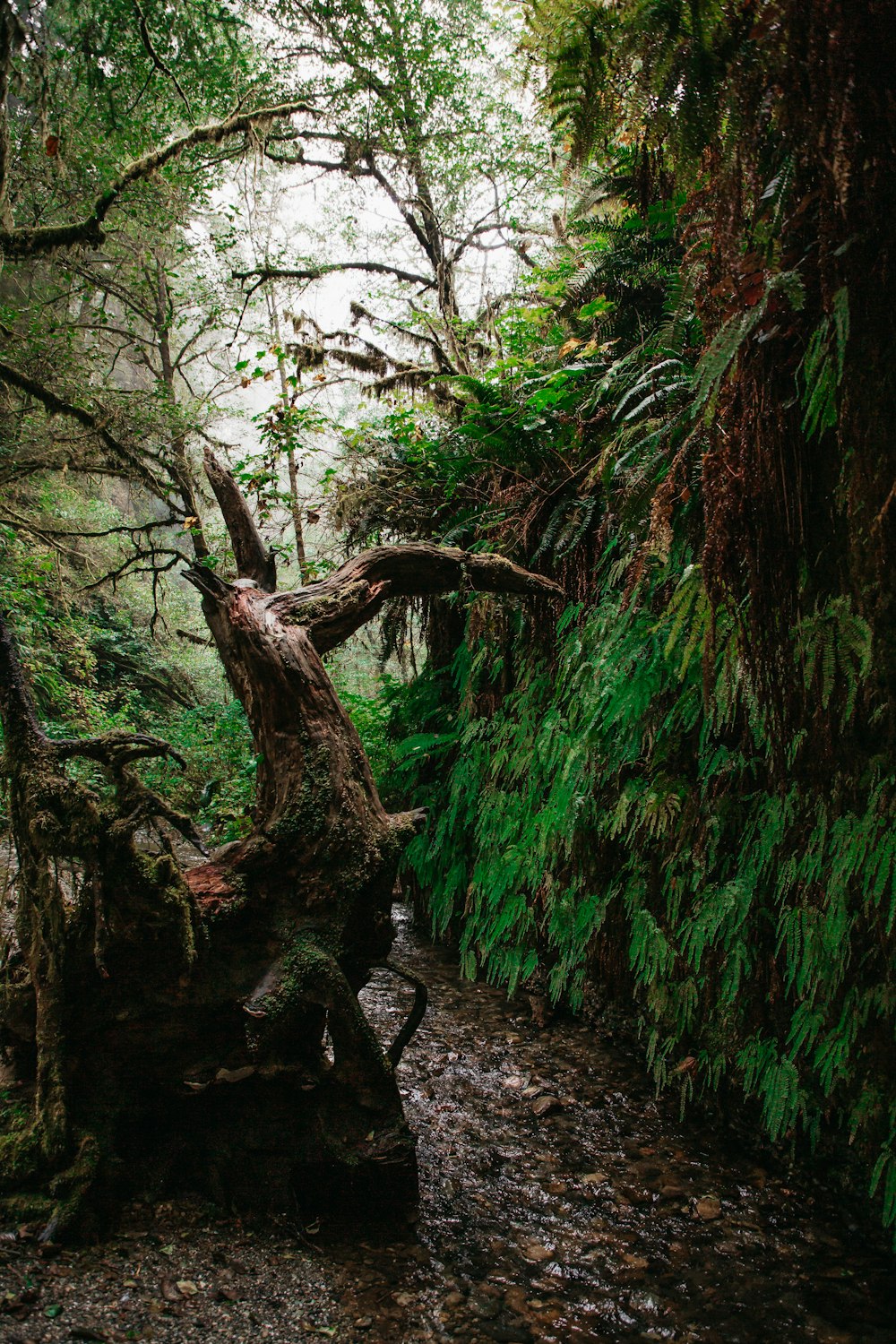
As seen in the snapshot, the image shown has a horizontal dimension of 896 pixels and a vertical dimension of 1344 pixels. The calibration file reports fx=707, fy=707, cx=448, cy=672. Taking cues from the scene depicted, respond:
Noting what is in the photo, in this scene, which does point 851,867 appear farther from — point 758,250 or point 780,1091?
point 758,250

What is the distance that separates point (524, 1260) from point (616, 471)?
3.27 meters

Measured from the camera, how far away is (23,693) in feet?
8.52

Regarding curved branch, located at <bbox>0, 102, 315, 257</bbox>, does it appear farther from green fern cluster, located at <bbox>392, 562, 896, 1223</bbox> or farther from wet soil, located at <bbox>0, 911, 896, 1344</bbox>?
wet soil, located at <bbox>0, 911, 896, 1344</bbox>

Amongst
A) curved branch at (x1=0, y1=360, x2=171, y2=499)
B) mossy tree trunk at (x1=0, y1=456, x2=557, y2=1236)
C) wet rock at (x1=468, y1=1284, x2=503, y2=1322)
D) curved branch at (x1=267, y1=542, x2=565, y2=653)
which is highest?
curved branch at (x1=0, y1=360, x2=171, y2=499)

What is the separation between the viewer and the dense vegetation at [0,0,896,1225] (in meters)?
1.74

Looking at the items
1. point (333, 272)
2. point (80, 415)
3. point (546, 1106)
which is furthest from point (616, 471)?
point (333, 272)

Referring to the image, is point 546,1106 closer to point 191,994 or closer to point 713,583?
point 191,994

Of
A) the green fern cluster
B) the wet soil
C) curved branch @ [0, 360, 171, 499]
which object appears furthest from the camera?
curved branch @ [0, 360, 171, 499]

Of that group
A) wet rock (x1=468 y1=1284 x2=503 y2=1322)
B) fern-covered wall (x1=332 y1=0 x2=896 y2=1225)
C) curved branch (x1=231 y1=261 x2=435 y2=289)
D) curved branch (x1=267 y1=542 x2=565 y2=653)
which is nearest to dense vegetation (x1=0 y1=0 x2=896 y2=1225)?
fern-covered wall (x1=332 y1=0 x2=896 y2=1225)

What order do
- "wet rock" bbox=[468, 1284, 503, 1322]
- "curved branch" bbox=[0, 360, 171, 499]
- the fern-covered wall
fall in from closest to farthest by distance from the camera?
the fern-covered wall < "wet rock" bbox=[468, 1284, 503, 1322] < "curved branch" bbox=[0, 360, 171, 499]

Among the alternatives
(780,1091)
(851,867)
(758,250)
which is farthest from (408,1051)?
(758,250)

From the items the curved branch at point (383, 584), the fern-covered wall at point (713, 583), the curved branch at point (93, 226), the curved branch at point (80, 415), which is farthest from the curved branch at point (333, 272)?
the curved branch at point (383, 584)

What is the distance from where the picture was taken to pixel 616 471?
11.7ft

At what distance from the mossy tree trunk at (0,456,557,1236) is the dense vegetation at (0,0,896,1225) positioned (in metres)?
1.44
